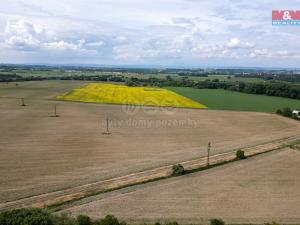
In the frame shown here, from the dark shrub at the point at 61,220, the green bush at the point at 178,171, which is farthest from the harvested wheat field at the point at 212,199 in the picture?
the dark shrub at the point at 61,220

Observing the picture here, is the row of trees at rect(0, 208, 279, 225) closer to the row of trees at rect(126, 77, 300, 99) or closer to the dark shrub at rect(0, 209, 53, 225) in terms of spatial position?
the dark shrub at rect(0, 209, 53, 225)

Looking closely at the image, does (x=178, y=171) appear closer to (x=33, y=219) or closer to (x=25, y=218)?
(x=33, y=219)

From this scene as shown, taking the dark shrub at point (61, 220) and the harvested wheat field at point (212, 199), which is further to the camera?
the harvested wheat field at point (212, 199)

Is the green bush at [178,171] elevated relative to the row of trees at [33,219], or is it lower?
lower

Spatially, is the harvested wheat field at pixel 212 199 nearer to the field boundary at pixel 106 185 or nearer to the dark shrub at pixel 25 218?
the field boundary at pixel 106 185

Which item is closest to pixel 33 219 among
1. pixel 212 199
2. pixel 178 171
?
pixel 212 199
